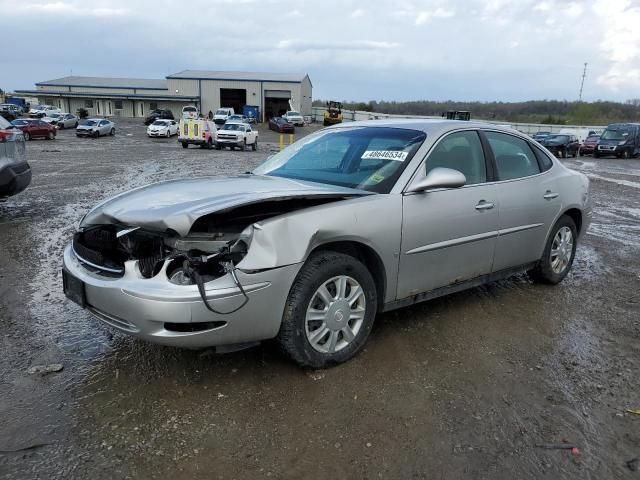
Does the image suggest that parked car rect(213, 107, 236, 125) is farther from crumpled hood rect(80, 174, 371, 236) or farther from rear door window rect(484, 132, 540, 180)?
crumpled hood rect(80, 174, 371, 236)

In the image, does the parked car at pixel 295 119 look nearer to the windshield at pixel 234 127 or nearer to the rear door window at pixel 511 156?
the windshield at pixel 234 127

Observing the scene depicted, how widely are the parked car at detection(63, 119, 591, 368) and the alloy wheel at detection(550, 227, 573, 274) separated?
0.46 metres

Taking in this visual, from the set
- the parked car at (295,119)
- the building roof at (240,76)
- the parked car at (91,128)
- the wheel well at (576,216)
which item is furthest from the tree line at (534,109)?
the wheel well at (576,216)

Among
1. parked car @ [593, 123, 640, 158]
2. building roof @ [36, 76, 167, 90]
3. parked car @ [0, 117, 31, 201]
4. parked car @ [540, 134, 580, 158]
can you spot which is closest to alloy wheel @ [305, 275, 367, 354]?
parked car @ [0, 117, 31, 201]

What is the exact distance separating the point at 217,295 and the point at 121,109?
73934mm

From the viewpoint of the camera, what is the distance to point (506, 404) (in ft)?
10.4

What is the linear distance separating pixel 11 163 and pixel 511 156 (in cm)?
668

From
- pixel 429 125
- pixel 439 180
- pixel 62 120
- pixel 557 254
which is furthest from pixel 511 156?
pixel 62 120

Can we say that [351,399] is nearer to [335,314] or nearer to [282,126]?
[335,314]

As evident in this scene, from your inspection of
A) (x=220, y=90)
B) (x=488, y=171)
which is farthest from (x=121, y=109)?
(x=488, y=171)

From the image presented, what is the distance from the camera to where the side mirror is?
3.76 meters

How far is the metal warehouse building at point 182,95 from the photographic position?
69188 mm

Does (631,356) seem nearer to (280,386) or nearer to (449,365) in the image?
(449,365)

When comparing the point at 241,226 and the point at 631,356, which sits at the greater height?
the point at 241,226
